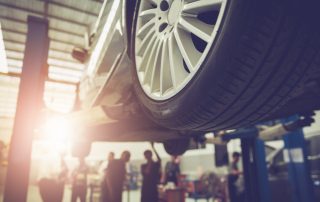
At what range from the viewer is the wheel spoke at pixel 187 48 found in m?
1.18

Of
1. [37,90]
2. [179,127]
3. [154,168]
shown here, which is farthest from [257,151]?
[37,90]

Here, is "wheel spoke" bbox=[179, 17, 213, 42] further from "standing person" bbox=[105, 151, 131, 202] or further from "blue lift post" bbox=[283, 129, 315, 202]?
"standing person" bbox=[105, 151, 131, 202]

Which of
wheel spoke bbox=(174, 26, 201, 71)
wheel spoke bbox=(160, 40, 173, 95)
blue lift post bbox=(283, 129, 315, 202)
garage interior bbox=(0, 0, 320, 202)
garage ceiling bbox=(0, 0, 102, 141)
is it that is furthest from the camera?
garage ceiling bbox=(0, 0, 102, 141)

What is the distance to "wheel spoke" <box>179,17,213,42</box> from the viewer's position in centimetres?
112

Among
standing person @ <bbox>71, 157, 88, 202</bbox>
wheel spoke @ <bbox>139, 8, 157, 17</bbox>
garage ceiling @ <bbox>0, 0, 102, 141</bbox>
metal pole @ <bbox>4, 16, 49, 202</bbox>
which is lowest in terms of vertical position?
standing person @ <bbox>71, 157, 88, 202</bbox>

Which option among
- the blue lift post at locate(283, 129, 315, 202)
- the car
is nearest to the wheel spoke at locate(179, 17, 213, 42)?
the blue lift post at locate(283, 129, 315, 202)

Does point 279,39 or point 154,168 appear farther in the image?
point 154,168

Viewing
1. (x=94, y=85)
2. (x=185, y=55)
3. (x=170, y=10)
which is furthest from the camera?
(x=94, y=85)

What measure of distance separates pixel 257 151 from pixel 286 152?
99 cm

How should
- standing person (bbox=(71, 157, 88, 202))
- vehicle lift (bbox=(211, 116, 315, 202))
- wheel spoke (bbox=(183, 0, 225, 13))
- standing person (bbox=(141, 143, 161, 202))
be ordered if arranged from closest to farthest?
wheel spoke (bbox=(183, 0, 225, 13)) < vehicle lift (bbox=(211, 116, 315, 202)) < standing person (bbox=(141, 143, 161, 202)) < standing person (bbox=(71, 157, 88, 202))

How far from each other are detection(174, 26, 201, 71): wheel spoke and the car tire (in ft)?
0.36

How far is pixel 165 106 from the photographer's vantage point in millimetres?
1284

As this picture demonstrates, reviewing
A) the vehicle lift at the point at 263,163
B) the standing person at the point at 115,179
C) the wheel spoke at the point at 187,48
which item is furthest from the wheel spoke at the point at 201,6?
the standing person at the point at 115,179

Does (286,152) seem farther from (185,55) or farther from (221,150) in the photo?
(185,55)
